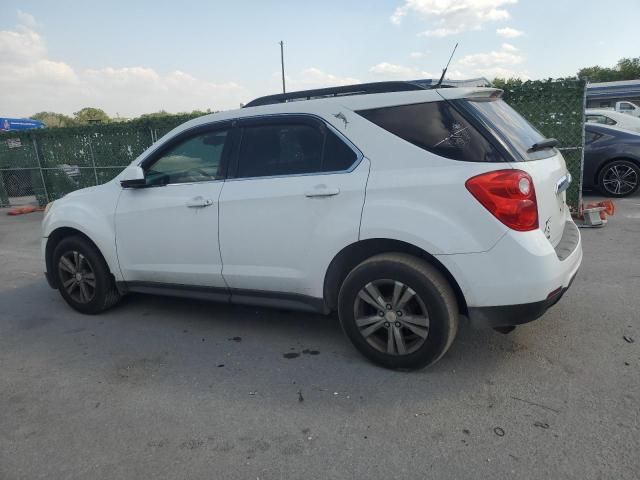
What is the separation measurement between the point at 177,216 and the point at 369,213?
5.41 ft

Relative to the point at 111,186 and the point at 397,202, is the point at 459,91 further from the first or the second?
the point at 111,186

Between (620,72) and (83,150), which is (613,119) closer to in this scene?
(83,150)

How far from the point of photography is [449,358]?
10.6 ft

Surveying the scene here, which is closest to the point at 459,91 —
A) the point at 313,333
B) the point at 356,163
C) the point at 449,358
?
the point at 356,163

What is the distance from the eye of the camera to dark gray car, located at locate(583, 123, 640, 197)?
841 centimetres

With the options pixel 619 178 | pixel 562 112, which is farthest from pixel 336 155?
pixel 619 178

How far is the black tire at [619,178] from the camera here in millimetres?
8552

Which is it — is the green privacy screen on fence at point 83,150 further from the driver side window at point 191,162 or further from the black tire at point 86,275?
the black tire at point 86,275

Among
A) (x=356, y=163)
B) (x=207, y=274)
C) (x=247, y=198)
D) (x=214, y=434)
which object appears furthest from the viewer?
(x=207, y=274)

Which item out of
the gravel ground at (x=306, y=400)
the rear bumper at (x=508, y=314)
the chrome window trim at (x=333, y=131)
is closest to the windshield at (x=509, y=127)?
the chrome window trim at (x=333, y=131)

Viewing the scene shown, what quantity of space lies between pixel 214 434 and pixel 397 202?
169cm

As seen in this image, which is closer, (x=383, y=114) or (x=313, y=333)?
(x=383, y=114)

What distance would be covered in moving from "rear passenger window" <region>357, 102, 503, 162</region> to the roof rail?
248mm

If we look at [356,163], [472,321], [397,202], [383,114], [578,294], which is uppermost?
[383,114]
